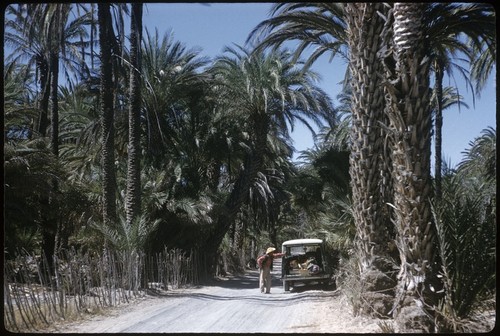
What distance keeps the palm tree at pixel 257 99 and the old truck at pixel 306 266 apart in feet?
16.6

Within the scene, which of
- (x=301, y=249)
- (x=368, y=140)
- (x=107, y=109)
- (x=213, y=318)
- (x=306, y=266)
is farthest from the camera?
(x=301, y=249)

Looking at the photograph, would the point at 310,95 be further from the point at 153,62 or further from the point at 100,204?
the point at 100,204

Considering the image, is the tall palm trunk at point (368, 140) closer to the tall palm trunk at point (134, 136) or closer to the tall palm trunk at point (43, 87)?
the tall palm trunk at point (134, 136)

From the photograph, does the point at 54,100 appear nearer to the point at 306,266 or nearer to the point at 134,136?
the point at 134,136

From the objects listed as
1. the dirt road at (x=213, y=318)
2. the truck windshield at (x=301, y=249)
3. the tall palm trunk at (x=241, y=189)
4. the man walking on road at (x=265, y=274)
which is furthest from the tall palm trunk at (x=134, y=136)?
the tall palm trunk at (x=241, y=189)

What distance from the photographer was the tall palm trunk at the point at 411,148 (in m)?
7.77

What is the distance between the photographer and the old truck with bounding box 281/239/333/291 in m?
17.3

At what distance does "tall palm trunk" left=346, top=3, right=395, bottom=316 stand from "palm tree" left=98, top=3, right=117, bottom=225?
26.0ft

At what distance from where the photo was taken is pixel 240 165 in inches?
1120

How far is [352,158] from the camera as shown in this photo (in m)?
11.1

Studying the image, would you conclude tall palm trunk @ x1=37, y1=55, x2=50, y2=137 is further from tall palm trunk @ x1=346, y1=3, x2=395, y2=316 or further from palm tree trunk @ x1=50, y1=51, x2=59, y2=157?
tall palm trunk @ x1=346, y1=3, x2=395, y2=316

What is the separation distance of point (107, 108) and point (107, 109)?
30mm

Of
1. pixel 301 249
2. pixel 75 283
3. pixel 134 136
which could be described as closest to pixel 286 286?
pixel 301 249

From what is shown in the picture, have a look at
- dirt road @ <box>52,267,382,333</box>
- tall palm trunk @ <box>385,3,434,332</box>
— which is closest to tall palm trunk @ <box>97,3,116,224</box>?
dirt road @ <box>52,267,382,333</box>
